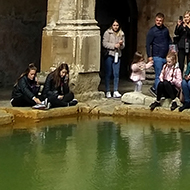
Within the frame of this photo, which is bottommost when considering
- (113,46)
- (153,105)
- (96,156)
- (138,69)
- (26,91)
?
(96,156)

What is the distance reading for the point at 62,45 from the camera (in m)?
11.0

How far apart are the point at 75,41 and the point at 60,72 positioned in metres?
0.79

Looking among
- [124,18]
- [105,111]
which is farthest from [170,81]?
[124,18]

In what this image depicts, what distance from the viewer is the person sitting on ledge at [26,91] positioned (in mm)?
10102

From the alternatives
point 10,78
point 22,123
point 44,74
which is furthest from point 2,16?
point 22,123

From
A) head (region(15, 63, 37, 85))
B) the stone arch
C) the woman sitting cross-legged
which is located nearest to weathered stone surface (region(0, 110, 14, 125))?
head (region(15, 63, 37, 85))

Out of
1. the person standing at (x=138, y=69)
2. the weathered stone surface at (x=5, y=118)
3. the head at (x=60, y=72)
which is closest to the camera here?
the weathered stone surface at (x=5, y=118)

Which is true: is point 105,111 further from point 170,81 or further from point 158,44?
point 158,44

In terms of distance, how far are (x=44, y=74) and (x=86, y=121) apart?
1.46 m

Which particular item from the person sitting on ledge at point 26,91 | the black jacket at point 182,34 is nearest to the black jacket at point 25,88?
the person sitting on ledge at point 26,91

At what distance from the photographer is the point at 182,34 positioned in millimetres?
11367

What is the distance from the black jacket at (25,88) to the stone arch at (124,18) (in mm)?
4389

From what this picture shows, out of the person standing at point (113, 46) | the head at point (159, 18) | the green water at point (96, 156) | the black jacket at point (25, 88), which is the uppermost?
the head at point (159, 18)

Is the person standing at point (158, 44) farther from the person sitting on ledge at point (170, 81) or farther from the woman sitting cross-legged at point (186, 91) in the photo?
the woman sitting cross-legged at point (186, 91)
